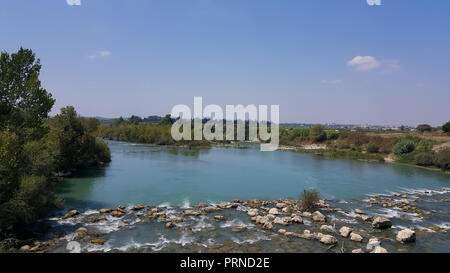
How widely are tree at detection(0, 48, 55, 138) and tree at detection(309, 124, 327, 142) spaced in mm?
61979

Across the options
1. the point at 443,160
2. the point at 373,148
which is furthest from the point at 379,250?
the point at 373,148

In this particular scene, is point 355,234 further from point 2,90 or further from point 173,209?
point 2,90

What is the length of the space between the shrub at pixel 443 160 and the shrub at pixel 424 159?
27.3 inches

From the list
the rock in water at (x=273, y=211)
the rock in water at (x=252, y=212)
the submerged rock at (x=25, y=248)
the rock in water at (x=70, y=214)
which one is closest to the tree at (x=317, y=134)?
the rock in water at (x=273, y=211)

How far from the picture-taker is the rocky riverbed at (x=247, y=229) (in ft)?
40.1

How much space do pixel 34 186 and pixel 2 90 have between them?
7308 millimetres

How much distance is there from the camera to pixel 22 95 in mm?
17844

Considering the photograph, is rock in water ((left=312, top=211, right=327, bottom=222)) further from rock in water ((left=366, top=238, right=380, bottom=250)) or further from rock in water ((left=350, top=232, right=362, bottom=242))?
rock in water ((left=366, top=238, right=380, bottom=250))

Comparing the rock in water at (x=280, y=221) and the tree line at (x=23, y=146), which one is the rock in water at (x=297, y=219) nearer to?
the rock in water at (x=280, y=221)

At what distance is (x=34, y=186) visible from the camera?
13859 millimetres

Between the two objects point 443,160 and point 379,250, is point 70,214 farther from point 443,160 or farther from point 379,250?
point 443,160

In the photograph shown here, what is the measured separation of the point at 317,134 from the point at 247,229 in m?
61.1

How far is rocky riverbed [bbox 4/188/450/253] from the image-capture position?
12211 mm
